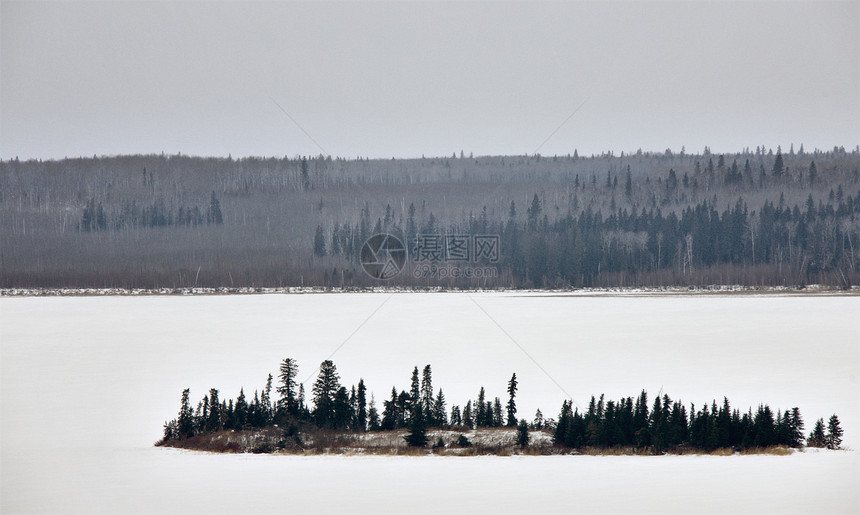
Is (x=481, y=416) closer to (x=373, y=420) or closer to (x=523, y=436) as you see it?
(x=523, y=436)

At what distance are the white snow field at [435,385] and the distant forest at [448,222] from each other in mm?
48860

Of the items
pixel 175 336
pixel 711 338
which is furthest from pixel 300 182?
pixel 711 338

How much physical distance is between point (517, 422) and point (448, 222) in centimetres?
11138

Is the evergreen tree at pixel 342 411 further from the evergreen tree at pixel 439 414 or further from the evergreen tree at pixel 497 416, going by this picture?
the evergreen tree at pixel 497 416

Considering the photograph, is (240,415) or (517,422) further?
(517,422)

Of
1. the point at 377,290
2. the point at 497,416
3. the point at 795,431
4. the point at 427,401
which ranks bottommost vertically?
the point at 795,431

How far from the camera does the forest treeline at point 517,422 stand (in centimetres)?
2012

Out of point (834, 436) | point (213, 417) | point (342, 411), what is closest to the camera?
point (834, 436)

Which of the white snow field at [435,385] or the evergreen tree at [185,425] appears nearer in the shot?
the white snow field at [435,385]

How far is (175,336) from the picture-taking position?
4453 centimetres

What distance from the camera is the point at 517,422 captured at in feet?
75.6

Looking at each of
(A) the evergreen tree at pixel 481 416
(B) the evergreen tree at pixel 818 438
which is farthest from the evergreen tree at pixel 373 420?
(B) the evergreen tree at pixel 818 438

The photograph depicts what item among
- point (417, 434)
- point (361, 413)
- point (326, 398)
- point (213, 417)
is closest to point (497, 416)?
point (417, 434)

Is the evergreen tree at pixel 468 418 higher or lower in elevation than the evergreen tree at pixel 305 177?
lower
